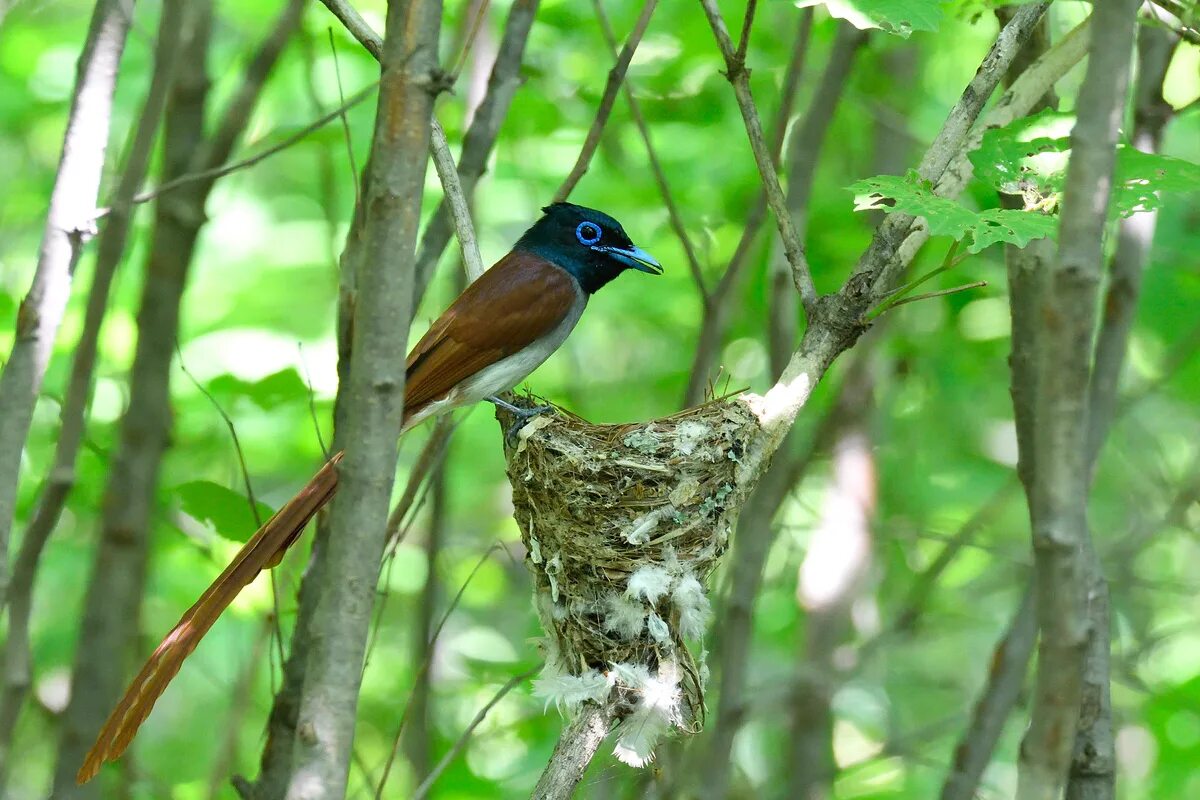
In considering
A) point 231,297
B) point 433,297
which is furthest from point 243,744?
point 231,297

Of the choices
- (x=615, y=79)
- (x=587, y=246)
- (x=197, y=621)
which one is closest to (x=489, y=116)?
(x=615, y=79)

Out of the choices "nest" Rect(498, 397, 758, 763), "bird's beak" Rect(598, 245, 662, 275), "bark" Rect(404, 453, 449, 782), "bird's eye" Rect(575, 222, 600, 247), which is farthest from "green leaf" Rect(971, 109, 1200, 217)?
"bark" Rect(404, 453, 449, 782)

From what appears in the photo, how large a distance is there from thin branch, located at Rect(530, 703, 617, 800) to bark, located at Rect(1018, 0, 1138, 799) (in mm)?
1230

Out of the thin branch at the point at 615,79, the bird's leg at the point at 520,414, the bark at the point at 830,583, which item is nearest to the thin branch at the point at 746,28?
the thin branch at the point at 615,79

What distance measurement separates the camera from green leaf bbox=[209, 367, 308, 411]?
4.48m

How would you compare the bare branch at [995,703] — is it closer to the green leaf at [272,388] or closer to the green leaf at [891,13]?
the green leaf at [891,13]

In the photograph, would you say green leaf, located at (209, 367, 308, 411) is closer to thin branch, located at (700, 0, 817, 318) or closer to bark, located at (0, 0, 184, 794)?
bark, located at (0, 0, 184, 794)

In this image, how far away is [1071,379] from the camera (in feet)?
4.94

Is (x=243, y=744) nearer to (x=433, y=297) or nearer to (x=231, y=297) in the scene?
(x=433, y=297)

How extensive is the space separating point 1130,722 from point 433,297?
4.64 meters

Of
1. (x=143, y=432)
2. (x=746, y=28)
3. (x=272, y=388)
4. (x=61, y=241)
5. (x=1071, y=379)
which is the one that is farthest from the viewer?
(x=272, y=388)

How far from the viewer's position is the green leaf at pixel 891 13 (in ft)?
9.37

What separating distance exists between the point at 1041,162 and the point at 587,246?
245 cm

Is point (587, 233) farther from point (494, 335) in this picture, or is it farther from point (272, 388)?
point (272, 388)
